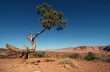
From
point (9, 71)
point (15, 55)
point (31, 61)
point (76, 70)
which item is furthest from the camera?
point (15, 55)

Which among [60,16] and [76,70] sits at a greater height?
[60,16]

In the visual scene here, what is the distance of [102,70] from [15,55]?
14.1m

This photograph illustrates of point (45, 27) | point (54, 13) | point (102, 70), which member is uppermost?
point (54, 13)

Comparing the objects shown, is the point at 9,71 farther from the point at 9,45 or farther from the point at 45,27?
the point at 45,27

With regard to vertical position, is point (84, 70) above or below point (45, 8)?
below

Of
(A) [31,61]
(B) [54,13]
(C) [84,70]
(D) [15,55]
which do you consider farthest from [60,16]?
(C) [84,70]

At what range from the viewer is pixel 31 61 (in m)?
19.7

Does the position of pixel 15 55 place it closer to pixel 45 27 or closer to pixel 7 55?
pixel 7 55

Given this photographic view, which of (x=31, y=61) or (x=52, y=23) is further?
(x=52, y=23)

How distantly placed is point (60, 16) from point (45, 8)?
2.20 metres

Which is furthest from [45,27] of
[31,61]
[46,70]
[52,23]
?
[46,70]

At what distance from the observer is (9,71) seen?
1501 cm

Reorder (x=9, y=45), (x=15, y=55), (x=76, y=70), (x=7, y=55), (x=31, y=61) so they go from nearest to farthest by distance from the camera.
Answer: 1. (x=76, y=70)
2. (x=31, y=61)
3. (x=9, y=45)
4. (x=15, y=55)
5. (x=7, y=55)

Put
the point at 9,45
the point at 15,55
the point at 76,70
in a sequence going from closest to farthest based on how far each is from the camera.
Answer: the point at 76,70 < the point at 9,45 < the point at 15,55
